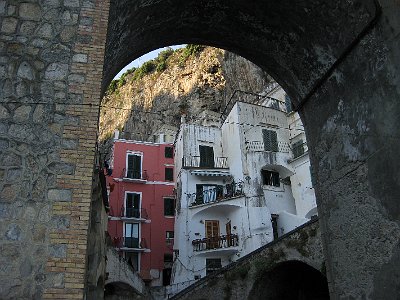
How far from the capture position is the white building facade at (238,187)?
1030 inches

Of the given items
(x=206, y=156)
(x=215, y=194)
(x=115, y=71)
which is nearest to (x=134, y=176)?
(x=206, y=156)

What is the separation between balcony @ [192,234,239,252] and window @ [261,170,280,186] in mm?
4469

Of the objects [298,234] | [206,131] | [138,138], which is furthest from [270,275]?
[138,138]

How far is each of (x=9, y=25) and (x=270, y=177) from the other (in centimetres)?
2453

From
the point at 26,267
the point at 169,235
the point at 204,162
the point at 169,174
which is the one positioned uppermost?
the point at 169,174

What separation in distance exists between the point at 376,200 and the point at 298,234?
923 cm

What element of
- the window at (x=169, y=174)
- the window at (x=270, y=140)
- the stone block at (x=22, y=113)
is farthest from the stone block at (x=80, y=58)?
the window at (x=169, y=174)

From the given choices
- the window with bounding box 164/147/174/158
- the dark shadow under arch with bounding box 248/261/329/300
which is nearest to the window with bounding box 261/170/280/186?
the window with bounding box 164/147/174/158

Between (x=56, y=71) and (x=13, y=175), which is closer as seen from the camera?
(x=13, y=175)

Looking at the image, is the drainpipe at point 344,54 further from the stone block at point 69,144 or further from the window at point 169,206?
the window at point 169,206

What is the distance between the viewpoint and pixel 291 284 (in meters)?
→ 15.9

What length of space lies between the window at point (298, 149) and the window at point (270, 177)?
1936 millimetres

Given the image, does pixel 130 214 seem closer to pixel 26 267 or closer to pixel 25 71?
pixel 25 71

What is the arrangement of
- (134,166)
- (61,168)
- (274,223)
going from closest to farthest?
(61,168) < (274,223) < (134,166)
